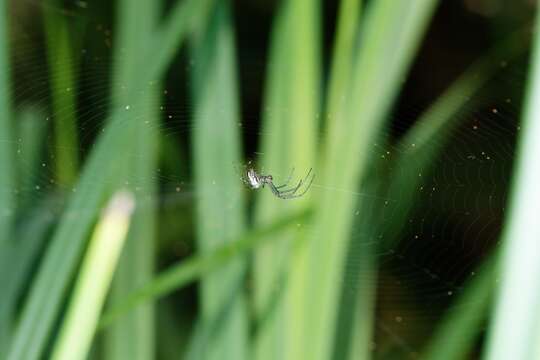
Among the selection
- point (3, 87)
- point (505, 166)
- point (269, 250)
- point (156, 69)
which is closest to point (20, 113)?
point (3, 87)

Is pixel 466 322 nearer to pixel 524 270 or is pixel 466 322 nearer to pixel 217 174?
pixel 217 174

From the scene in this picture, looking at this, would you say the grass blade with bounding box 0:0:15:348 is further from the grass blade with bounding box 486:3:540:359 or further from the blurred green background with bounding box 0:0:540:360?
the grass blade with bounding box 486:3:540:359

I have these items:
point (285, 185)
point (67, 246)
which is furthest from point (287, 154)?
point (67, 246)

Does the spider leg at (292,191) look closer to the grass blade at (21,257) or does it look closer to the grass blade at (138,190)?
the grass blade at (138,190)

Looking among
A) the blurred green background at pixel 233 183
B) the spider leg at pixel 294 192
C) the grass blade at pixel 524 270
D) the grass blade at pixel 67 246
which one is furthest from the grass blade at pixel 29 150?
the grass blade at pixel 524 270

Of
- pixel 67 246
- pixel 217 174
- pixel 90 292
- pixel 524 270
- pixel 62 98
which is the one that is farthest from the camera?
pixel 62 98
